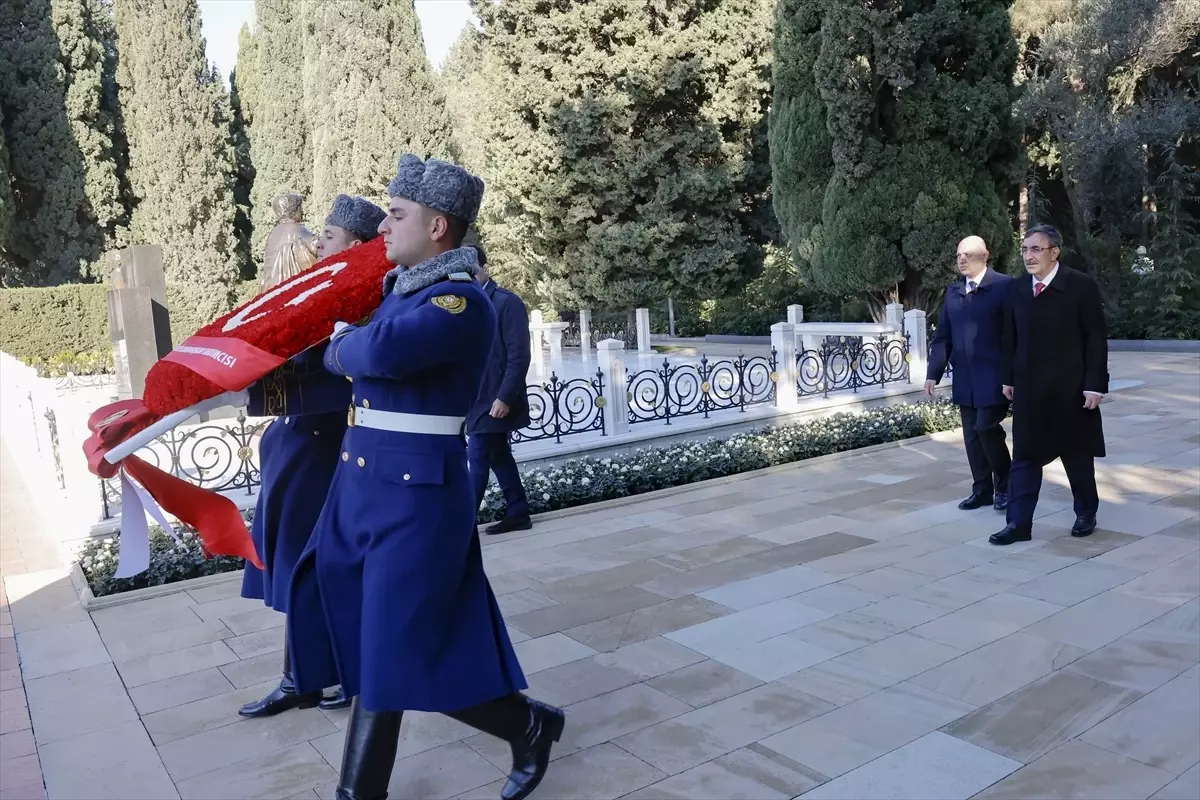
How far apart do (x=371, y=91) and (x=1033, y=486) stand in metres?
17.6

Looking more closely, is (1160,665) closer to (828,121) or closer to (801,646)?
(801,646)

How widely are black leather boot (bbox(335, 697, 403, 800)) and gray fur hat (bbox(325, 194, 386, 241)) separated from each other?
1577 mm

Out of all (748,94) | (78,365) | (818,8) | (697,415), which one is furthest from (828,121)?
(78,365)

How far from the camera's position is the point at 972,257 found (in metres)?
6.17

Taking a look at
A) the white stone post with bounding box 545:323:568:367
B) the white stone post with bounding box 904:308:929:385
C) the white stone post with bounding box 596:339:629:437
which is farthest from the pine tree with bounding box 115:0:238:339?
the white stone post with bounding box 904:308:929:385

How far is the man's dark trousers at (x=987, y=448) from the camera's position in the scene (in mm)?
6219

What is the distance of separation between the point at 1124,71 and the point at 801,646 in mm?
18984

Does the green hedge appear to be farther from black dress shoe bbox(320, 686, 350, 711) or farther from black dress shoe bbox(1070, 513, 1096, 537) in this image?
black dress shoe bbox(1070, 513, 1096, 537)

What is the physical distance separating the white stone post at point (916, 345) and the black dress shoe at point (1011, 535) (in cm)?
585

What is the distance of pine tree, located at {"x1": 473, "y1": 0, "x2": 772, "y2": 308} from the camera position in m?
16.0

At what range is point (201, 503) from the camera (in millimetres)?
2943

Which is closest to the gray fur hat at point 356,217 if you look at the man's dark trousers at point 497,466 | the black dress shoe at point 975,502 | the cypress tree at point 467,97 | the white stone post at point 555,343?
the man's dark trousers at point 497,466

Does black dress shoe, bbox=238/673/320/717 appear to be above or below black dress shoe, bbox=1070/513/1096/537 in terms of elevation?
above

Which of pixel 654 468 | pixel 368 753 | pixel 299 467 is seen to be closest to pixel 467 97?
pixel 654 468
